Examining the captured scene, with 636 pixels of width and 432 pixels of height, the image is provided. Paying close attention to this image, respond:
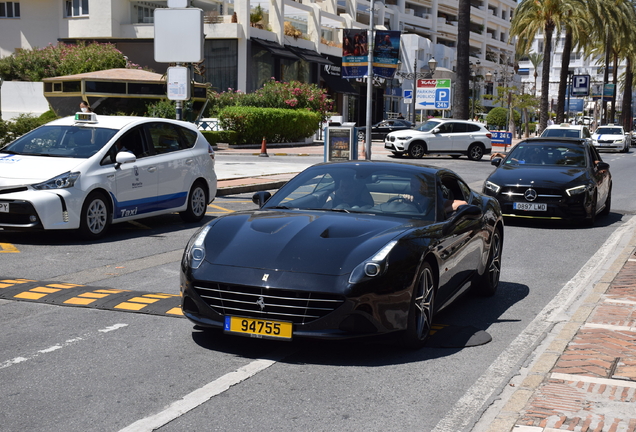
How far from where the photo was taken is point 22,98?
40094 mm

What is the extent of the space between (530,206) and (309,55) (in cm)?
4205

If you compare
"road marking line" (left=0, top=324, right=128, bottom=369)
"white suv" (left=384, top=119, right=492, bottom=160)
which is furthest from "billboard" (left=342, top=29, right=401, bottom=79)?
"road marking line" (left=0, top=324, right=128, bottom=369)

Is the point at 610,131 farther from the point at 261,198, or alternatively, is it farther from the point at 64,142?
the point at 261,198

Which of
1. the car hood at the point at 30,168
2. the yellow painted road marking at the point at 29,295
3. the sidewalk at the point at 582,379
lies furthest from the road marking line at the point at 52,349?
the car hood at the point at 30,168

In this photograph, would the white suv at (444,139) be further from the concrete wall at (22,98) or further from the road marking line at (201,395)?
the road marking line at (201,395)

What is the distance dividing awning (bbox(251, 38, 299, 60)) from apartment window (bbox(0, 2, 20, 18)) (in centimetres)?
1622

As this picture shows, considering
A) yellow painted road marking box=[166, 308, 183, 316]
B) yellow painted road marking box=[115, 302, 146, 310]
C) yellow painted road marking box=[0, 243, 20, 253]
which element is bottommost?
yellow painted road marking box=[0, 243, 20, 253]

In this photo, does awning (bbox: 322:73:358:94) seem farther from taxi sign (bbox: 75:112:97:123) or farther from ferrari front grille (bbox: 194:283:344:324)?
ferrari front grille (bbox: 194:283:344:324)

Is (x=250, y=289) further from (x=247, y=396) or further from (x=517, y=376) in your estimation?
(x=517, y=376)

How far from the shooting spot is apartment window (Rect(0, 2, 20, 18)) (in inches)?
2023

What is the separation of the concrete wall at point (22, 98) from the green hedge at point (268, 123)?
9429 mm

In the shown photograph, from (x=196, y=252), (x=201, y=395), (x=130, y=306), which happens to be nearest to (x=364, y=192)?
A: (x=196, y=252)

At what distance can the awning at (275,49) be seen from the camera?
1885 inches

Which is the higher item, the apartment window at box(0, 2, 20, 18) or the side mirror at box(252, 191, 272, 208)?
the apartment window at box(0, 2, 20, 18)
